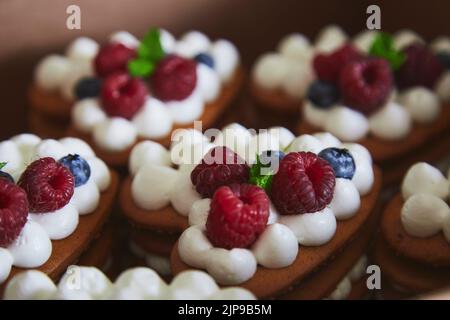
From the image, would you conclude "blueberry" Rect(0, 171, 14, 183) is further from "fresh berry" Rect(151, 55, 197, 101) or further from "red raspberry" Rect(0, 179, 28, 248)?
"fresh berry" Rect(151, 55, 197, 101)

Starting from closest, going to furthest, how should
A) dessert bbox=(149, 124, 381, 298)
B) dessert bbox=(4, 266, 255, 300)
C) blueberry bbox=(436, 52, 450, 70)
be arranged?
dessert bbox=(4, 266, 255, 300), dessert bbox=(149, 124, 381, 298), blueberry bbox=(436, 52, 450, 70)

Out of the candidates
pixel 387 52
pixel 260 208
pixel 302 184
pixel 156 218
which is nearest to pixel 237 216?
pixel 260 208

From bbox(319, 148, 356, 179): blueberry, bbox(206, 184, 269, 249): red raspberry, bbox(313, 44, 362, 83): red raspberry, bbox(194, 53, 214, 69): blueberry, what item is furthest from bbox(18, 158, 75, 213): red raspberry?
bbox(313, 44, 362, 83): red raspberry

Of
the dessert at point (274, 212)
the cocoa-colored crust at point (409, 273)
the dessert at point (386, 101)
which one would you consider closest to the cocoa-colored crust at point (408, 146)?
the dessert at point (386, 101)

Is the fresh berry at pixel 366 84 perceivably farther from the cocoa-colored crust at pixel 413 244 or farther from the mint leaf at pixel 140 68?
the mint leaf at pixel 140 68

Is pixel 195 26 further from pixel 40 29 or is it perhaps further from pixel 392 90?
pixel 392 90

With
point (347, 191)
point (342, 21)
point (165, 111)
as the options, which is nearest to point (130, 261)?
point (165, 111)

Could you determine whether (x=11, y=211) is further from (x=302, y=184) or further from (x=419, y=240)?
(x=419, y=240)
